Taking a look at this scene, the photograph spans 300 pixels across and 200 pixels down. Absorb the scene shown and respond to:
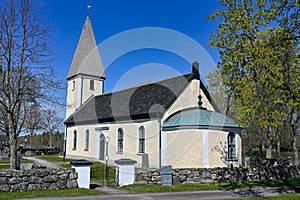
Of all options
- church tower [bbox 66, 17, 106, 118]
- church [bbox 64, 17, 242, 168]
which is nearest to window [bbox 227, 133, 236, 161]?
church [bbox 64, 17, 242, 168]

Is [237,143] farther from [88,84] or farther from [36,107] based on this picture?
[88,84]

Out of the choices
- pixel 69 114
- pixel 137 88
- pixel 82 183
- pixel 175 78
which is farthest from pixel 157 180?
pixel 69 114

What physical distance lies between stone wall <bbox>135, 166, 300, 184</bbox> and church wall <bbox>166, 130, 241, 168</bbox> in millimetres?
3078

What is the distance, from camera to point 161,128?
2275cm

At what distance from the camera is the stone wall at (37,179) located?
12344mm

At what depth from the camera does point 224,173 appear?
1741 centimetres

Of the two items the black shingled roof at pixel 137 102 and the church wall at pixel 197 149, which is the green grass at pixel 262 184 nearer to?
the church wall at pixel 197 149

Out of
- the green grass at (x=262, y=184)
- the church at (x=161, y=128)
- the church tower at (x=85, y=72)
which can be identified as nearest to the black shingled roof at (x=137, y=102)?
the church at (x=161, y=128)

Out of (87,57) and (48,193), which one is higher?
(87,57)

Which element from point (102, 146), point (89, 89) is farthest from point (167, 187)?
point (89, 89)

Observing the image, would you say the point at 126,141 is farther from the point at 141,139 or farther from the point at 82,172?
the point at 82,172

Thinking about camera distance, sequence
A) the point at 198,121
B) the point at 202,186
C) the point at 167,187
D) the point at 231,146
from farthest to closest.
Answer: the point at 231,146, the point at 198,121, the point at 202,186, the point at 167,187

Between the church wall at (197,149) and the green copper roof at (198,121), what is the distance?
1.17 feet

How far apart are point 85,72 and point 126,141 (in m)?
15.9
